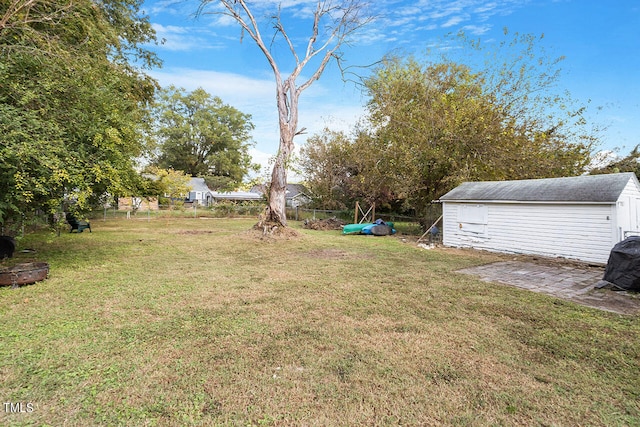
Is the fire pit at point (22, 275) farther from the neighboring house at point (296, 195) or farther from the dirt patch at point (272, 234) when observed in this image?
the neighboring house at point (296, 195)

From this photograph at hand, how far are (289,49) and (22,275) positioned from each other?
12306 millimetres

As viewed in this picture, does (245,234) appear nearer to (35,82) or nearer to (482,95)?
(35,82)

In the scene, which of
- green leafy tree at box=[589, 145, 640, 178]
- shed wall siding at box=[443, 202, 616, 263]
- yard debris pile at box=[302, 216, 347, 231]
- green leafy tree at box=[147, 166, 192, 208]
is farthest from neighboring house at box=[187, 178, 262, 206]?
green leafy tree at box=[589, 145, 640, 178]

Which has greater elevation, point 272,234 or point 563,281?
point 272,234

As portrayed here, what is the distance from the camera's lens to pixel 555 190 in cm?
858

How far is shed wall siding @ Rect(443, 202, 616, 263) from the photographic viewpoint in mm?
7562

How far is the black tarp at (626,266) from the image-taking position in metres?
5.04

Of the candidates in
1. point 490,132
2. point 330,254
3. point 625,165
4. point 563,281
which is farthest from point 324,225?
point 625,165

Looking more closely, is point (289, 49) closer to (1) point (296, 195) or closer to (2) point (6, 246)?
(2) point (6, 246)

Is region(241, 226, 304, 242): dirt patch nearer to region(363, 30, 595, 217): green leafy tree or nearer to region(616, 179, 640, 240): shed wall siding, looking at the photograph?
region(363, 30, 595, 217): green leafy tree

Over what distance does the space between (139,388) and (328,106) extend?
67.1 ft

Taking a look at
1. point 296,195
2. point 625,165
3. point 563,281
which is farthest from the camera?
point 296,195

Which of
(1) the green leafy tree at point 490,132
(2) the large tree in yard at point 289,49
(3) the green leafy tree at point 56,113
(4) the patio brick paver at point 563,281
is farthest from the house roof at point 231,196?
(4) the patio brick paver at point 563,281

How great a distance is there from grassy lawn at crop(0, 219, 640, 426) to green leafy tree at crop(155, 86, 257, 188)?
35.8 metres
